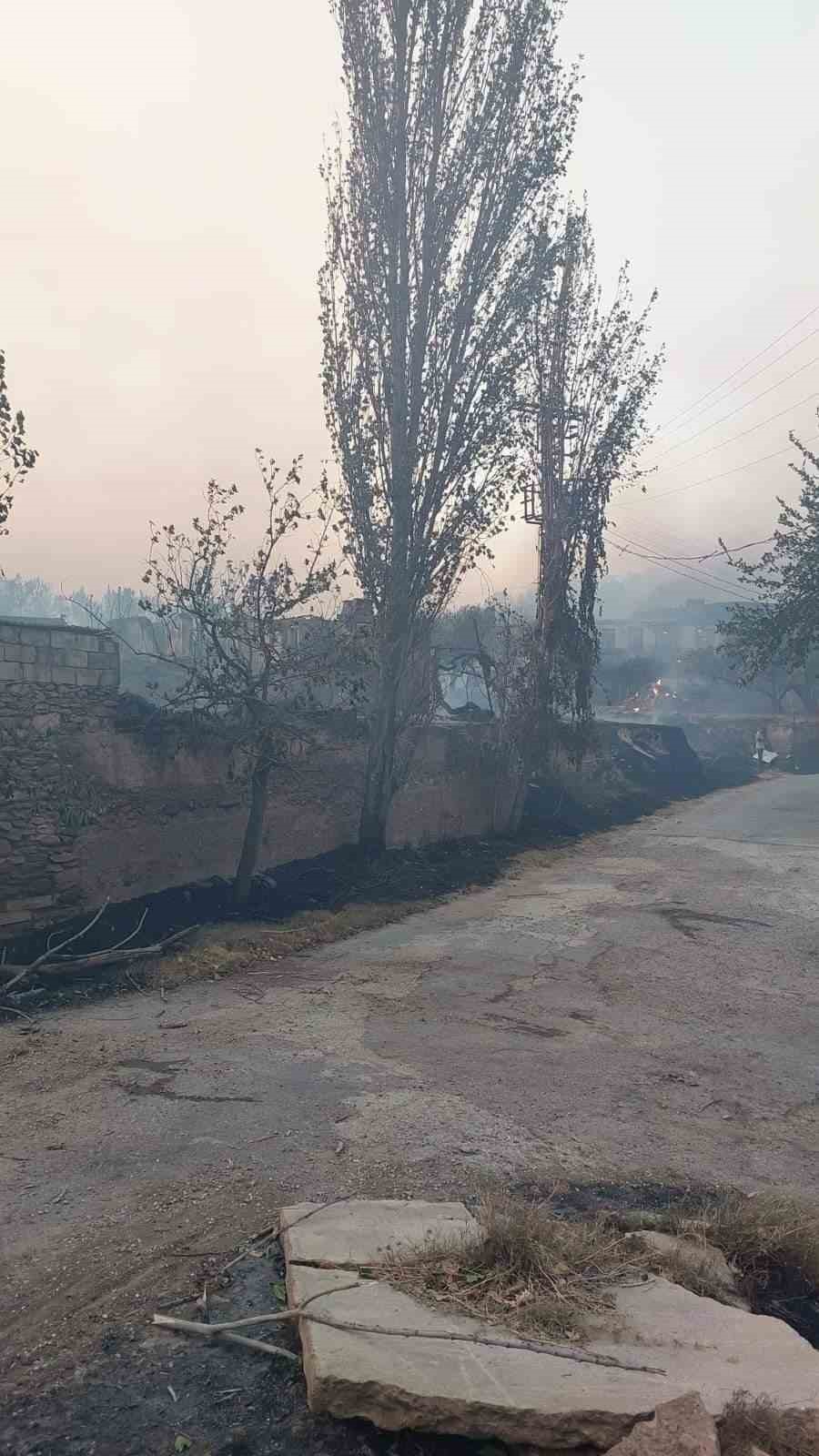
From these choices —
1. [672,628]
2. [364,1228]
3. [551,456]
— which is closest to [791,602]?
[551,456]

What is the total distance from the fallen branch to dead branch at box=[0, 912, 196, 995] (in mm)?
4832

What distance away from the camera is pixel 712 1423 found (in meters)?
2.41

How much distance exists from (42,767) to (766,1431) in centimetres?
795

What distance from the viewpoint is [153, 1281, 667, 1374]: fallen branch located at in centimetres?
287

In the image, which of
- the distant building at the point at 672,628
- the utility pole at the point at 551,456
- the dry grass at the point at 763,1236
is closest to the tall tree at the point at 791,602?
the utility pole at the point at 551,456

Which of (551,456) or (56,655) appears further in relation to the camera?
(551,456)

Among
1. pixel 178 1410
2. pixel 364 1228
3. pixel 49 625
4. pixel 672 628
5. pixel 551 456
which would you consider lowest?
pixel 178 1410

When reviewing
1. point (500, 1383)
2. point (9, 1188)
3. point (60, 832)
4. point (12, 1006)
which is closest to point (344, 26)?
point (60, 832)

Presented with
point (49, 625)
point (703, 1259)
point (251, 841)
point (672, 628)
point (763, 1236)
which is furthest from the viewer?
point (672, 628)

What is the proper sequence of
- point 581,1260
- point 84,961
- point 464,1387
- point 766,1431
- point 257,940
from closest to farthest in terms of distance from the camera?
point 766,1431 < point 464,1387 < point 581,1260 < point 84,961 < point 257,940

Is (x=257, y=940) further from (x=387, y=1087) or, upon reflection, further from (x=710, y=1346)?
(x=710, y=1346)

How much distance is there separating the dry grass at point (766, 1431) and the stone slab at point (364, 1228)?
4.00ft

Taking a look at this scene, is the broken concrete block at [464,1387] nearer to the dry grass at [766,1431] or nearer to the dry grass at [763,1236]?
the dry grass at [766,1431]

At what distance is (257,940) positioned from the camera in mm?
9250
